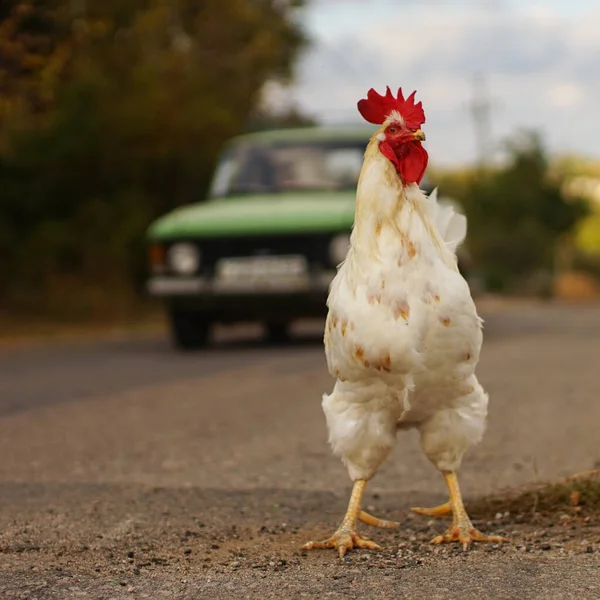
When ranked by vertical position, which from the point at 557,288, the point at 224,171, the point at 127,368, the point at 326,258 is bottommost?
the point at 557,288

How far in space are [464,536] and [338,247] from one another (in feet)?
25.4

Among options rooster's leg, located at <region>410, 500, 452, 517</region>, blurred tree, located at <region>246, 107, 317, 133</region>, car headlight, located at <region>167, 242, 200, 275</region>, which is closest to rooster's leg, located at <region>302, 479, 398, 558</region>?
rooster's leg, located at <region>410, 500, 452, 517</region>

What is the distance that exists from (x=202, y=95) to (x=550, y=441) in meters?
16.6

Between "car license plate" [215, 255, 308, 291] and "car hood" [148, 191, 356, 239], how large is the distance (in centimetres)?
31

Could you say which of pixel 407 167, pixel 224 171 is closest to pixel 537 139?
pixel 224 171

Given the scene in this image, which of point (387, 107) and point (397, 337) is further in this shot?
point (387, 107)

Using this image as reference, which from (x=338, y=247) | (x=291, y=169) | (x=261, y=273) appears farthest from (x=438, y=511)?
(x=291, y=169)

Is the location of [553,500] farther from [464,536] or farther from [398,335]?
[398,335]

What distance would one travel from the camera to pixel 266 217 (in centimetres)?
1241

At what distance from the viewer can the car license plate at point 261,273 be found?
1228 centimetres

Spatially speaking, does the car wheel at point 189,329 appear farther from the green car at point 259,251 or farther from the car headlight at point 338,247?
the car headlight at point 338,247

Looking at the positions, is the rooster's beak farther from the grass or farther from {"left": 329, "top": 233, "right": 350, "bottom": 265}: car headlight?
{"left": 329, "top": 233, "right": 350, "bottom": 265}: car headlight

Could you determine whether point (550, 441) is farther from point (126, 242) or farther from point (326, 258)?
point (126, 242)

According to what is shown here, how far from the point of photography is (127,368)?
37.9 ft
